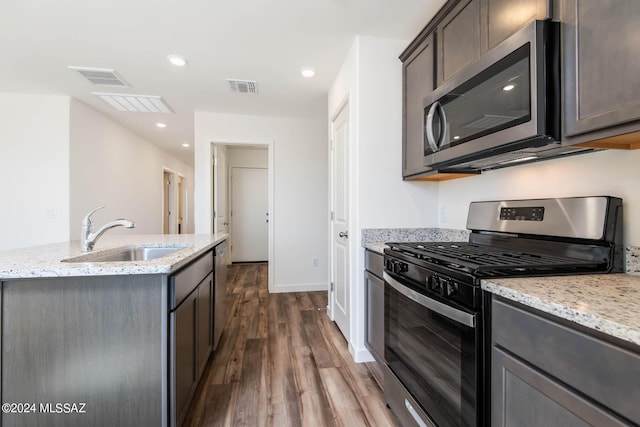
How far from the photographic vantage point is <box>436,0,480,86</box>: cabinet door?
4.83 ft

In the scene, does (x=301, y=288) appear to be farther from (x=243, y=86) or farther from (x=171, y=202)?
(x=171, y=202)

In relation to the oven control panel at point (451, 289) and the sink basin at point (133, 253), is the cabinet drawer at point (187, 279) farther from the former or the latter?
the oven control panel at point (451, 289)

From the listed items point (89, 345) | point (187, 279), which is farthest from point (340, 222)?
point (89, 345)

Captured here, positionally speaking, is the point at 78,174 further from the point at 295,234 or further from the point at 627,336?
the point at 627,336

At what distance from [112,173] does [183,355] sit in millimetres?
3715

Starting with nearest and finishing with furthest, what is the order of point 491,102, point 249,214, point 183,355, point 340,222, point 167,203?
point 491,102 < point 183,355 < point 340,222 < point 249,214 < point 167,203

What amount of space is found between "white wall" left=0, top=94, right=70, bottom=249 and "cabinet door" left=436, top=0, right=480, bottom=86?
3.77 metres

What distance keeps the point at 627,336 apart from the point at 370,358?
1784 millimetres

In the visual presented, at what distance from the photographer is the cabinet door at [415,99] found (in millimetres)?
1872

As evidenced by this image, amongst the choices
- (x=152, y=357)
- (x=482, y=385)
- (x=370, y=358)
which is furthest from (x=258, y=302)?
(x=482, y=385)

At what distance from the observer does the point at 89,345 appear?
1.19 meters

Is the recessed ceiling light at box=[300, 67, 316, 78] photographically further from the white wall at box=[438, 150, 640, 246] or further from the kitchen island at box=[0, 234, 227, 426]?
the kitchen island at box=[0, 234, 227, 426]

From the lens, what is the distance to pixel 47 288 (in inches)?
45.9

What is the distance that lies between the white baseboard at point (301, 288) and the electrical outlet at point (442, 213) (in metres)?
2.22
